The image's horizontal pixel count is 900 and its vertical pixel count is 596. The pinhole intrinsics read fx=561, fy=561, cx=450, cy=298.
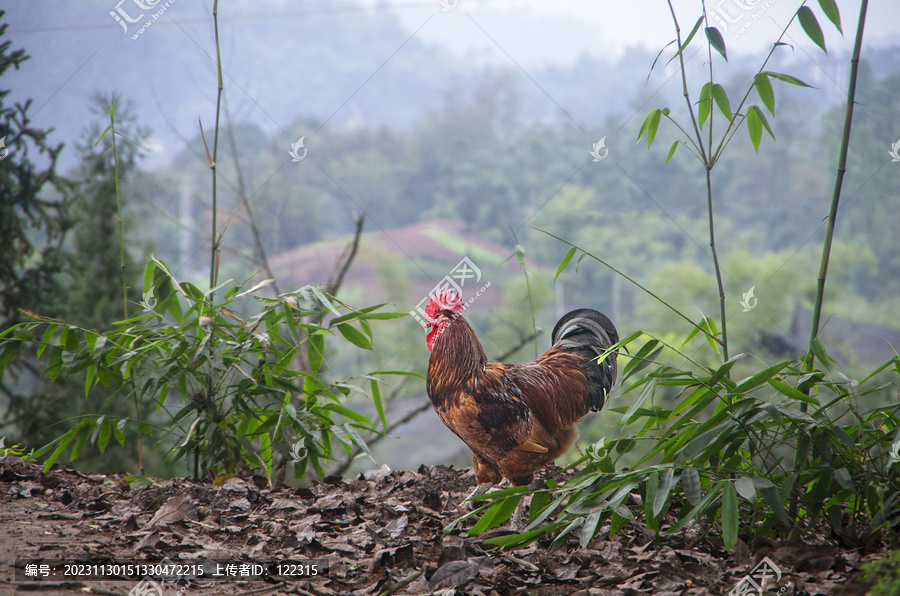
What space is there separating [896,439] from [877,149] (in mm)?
3106

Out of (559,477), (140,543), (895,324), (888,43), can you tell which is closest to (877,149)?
(888,43)

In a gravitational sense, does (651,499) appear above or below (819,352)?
A: below

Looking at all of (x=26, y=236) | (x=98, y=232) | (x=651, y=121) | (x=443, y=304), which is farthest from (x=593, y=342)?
(x=26, y=236)

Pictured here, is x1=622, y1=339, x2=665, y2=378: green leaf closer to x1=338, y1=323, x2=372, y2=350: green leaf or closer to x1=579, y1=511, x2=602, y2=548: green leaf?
x1=579, y1=511, x2=602, y2=548: green leaf

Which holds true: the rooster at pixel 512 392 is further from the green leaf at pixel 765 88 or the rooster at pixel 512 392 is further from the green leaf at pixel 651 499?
the green leaf at pixel 765 88

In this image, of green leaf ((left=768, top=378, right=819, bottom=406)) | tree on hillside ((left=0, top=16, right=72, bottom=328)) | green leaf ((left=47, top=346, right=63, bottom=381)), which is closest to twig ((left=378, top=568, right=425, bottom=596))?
green leaf ((left=768, top=378, right=819, bottom=406))

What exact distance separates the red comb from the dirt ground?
1.77 ft

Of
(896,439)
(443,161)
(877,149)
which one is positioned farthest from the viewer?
(443,161)

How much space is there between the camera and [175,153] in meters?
3.47

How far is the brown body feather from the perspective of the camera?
1552mm

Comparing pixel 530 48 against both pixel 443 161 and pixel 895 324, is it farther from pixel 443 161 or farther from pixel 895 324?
pixel 895 324

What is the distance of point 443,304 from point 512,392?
0.34m

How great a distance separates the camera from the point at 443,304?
5.68 ft

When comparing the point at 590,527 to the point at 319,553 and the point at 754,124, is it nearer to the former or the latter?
the point at 319,553
